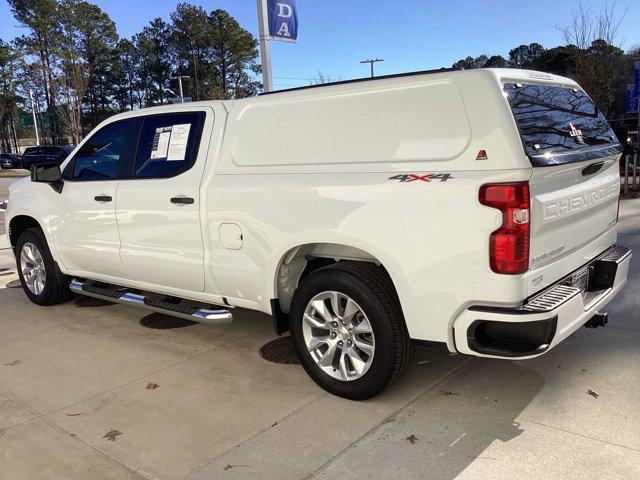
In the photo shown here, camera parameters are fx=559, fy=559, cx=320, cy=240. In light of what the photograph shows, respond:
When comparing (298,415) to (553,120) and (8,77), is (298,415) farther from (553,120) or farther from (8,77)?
(8,77)

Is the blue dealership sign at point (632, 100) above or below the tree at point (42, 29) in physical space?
below

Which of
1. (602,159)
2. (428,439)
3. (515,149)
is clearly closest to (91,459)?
(428,439)

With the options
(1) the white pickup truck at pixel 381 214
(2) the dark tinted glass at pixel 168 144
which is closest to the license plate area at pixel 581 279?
(1) the white pickup truck at pixel 381 214

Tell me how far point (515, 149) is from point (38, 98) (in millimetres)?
57874

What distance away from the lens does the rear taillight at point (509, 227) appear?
2.73 m

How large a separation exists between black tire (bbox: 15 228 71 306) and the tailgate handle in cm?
489

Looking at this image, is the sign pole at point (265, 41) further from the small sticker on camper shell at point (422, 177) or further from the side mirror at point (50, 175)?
the small sticker on camper shell at point (422, 177)

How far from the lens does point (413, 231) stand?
301 cm

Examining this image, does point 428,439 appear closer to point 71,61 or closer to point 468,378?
point 468,378

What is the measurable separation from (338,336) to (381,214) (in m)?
0.88

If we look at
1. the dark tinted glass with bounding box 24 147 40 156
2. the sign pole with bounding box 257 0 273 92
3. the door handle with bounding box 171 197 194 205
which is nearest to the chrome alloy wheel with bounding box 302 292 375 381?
the door handle with bounding box 171 197 194 205

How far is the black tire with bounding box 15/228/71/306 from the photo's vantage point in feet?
18.6

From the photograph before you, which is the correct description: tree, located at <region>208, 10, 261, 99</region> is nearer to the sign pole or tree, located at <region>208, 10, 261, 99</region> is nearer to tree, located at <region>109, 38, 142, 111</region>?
tree, located at <region>109, 38, 142, 111</region>

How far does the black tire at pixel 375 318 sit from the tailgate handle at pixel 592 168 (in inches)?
51.5
